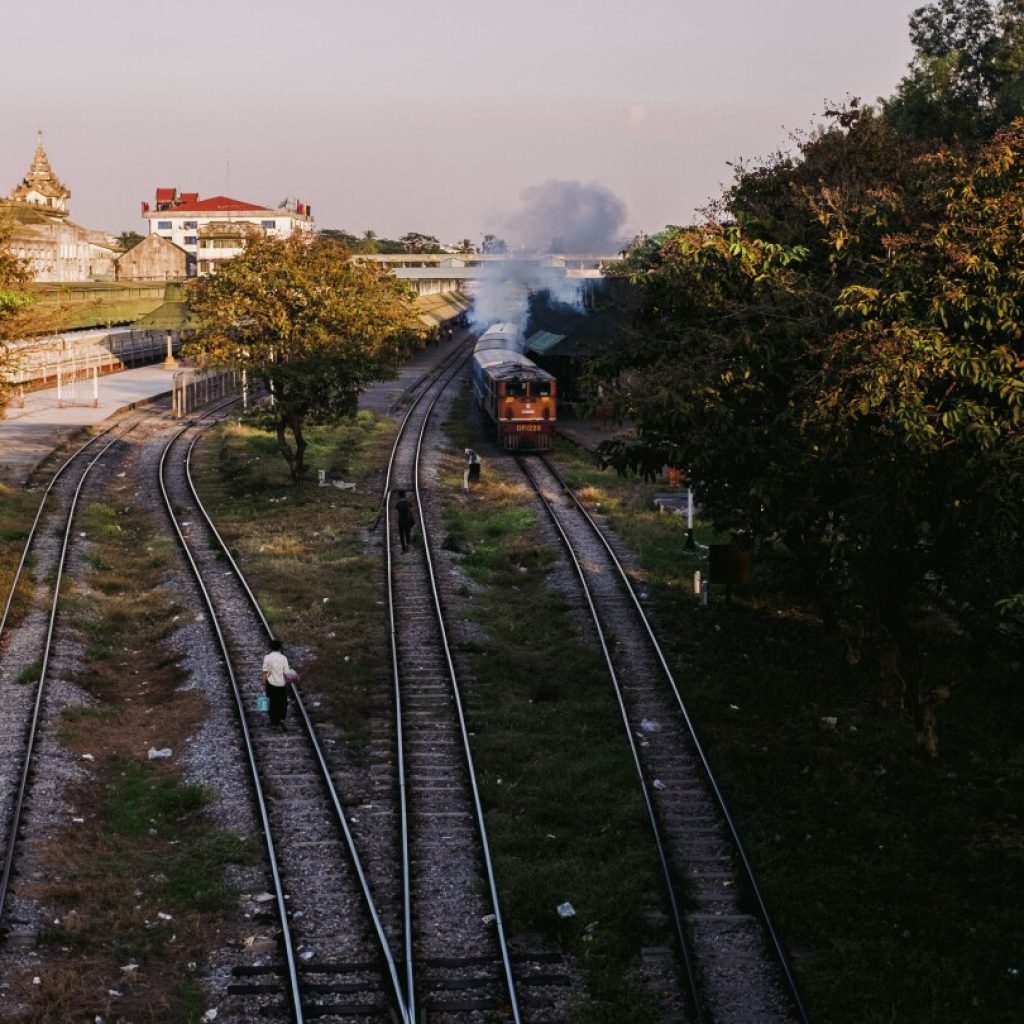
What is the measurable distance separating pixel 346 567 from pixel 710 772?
13256 millimetres

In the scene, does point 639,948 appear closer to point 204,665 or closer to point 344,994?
point 344,994

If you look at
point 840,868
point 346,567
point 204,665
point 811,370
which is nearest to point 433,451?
point 346,567

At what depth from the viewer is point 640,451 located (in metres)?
20.4

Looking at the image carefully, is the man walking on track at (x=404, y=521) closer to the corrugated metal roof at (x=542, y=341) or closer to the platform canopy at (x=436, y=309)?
the corrugated metal roof at (x=542, y=341)

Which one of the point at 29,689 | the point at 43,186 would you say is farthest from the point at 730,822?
the point at 43,186

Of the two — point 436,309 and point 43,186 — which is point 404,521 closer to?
point 436,309

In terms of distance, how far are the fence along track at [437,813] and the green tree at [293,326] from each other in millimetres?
10854

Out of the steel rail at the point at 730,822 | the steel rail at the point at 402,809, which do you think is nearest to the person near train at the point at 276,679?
the steel rail at the point at 402,809

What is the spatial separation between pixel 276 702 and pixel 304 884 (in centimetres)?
478

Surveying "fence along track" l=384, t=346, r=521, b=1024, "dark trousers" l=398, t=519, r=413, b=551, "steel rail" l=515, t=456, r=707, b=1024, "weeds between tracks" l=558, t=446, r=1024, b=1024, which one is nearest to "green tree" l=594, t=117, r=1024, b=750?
"weeds between tracks" l=558, t=446, r=1024, b=1024

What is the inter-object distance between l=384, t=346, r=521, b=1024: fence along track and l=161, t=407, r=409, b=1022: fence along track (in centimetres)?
39

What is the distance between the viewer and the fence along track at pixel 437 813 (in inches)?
461

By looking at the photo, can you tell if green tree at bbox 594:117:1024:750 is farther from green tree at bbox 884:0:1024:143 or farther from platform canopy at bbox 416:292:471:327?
platform canopy at bbox 416:292:471:327

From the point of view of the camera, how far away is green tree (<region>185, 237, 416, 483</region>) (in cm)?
3569
